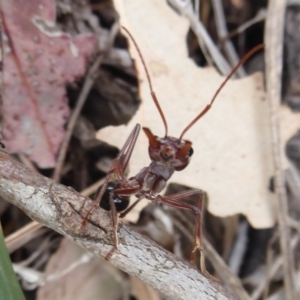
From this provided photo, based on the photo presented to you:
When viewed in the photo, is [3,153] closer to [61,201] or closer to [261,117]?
[61,201]

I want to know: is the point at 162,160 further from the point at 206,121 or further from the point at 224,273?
the point at 224,273

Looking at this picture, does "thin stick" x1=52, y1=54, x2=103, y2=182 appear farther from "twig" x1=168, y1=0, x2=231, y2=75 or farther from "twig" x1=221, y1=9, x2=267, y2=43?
"twig" x1=221, y1=9, x2=267, y2=43

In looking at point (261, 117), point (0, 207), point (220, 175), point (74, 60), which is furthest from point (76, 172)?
point (261, 117)

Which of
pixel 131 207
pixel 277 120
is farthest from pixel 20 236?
pixel 277 120

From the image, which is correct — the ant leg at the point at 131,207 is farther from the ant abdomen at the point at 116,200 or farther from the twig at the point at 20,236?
the twig at the point at 20,236

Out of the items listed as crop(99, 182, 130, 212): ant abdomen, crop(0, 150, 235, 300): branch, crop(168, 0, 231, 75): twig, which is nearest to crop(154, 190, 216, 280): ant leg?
crop(99, 182, 130, 212): ant abdomen
